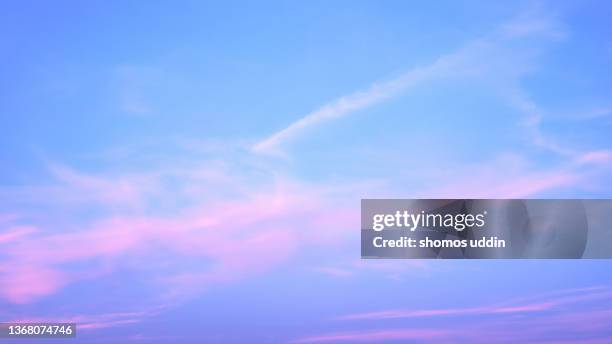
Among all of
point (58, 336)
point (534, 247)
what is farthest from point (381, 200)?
point (58, 336)

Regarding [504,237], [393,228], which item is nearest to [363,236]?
[393,228]

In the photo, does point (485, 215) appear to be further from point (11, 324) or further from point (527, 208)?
point (11, 324)

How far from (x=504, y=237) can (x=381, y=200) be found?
3.92ft

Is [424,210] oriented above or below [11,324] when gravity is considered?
above

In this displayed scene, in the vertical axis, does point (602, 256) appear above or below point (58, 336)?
above

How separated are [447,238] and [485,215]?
40cm

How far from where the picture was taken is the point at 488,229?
7984mm

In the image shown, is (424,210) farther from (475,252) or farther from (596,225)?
(596,225)

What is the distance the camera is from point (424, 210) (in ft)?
26.0

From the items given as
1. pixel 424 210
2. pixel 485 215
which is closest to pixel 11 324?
pixel 424 210

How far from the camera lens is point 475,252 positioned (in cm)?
795

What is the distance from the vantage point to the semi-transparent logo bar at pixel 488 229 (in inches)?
311

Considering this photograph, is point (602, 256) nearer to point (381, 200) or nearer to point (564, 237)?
point (564, 237)

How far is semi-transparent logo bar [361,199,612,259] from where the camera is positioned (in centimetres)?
790
